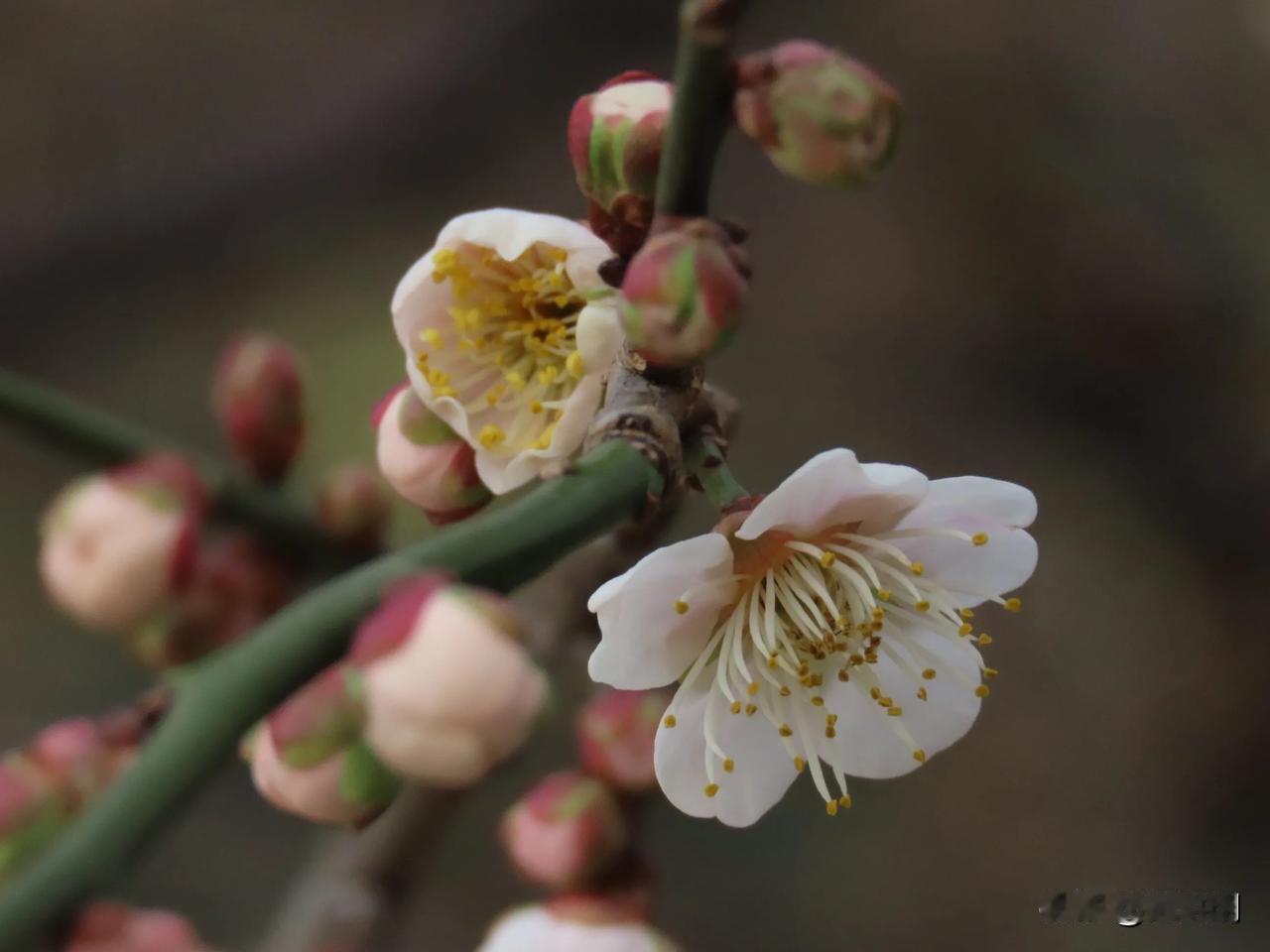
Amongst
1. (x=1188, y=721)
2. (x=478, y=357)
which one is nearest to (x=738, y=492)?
(x=478, y=357)

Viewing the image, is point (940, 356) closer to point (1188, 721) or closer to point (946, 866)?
point (1188, 721)

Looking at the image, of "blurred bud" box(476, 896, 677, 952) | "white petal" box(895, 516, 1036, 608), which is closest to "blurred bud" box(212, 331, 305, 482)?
"blurred bud" box(476, 896, 677, 952)

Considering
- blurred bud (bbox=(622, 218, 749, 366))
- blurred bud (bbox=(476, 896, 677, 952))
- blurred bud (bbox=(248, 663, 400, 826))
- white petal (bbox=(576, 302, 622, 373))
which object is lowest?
blurred bud (bbox=(476, 896, 677, 952))

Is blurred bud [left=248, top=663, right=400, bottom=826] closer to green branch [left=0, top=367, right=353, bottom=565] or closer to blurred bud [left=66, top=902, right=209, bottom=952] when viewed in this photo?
blurred bud [left=66, top=902, right=209, bottom=952]

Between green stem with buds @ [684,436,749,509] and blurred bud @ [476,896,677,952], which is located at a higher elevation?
green stem with buds @ [684,436,749,509]

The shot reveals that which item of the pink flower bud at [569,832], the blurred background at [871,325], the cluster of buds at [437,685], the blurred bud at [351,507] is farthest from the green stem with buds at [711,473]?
the blurred background at [871,325]

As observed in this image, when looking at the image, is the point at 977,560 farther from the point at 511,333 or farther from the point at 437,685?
the point at 437,685
